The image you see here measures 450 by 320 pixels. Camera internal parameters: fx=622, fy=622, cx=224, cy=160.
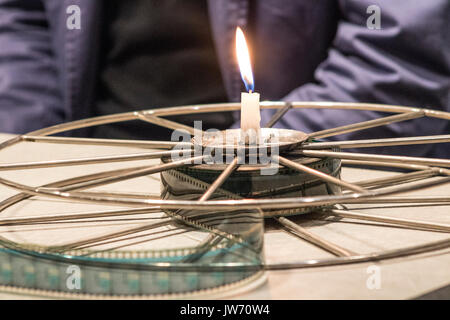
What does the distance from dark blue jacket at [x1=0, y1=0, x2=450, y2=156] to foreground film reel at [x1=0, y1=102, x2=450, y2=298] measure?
13.8 inches

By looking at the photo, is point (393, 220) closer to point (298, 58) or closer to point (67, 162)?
point (67, 162)

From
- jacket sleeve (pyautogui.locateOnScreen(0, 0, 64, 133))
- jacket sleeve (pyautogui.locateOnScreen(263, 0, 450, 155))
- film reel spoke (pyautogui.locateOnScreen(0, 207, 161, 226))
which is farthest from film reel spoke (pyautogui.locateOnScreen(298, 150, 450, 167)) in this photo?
jacket sleeve (pyautogui.locateOnScreen(0, 0, 64, 133))

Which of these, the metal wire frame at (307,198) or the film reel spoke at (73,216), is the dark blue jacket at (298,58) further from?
the film reel spoke at (73,216)

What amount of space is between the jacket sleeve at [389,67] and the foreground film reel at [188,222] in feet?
1.13

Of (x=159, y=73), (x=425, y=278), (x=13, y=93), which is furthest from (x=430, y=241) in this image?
(x=13, y=93)

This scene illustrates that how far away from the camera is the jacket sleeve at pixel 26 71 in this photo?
3.52 ft

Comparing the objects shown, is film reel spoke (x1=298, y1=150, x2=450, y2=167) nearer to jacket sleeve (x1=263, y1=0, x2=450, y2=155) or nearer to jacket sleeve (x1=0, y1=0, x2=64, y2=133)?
jacket sleeve (x1=263, y1=0, x2=450, y2=155)

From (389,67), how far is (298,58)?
0.51ft

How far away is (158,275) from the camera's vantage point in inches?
10.7

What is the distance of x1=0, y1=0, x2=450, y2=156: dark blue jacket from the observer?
804 millimetres

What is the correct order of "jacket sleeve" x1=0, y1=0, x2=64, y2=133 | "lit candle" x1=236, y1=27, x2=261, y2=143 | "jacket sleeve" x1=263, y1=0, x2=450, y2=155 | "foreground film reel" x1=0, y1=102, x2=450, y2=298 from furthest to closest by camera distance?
1. "jacket sleeve" x1=0, y1=0, x2=64, y2=133
2. "jacket sleeve" x1=263, y1=0, x2=450, y2=155
3. "lit candle" x1=236, y1=27, x2=261, y2=143
4. "foreground film reel" x1=0, y1=102, x2=450, y2=298

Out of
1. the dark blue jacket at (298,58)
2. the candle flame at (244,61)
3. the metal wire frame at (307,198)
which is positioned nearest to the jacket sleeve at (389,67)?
the dark blue jacket at (298,58)

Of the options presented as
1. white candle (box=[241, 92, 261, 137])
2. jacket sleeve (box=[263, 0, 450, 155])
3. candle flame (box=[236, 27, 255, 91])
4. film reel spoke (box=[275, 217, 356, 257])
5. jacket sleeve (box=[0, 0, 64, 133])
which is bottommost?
film reel spoke (box=[275, 217, 356, 257])
